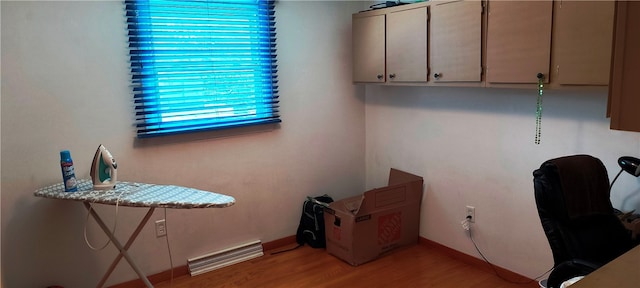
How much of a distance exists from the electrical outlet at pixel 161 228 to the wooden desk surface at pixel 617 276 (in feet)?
8.34

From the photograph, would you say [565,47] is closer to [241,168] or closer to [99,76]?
[241,168]

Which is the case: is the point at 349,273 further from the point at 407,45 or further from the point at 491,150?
the point at 407,45

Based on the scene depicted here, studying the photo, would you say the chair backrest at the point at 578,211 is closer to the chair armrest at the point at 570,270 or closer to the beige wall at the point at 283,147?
the chair armrest at the point at 570,270

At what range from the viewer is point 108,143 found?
3.02 metres

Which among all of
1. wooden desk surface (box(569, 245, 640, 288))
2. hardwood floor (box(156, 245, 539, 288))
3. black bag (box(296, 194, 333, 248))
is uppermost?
wooden desk surface (box(569, 245, 640, 288))

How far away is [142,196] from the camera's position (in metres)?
2.54

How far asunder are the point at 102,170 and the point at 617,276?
2.40 meters

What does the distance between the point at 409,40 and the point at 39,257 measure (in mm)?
2633

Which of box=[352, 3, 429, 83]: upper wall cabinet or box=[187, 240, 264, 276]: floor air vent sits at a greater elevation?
box=[352, 3, 429, 83]: upper wall cabinet

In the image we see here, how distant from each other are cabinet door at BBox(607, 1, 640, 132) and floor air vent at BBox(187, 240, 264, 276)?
2.92 meters

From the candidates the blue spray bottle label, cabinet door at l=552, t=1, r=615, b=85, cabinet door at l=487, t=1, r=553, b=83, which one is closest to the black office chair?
cabinet door at l=552, t=1, r=615, b=85

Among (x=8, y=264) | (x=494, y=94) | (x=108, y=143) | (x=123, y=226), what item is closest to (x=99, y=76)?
(x=108, y=143)

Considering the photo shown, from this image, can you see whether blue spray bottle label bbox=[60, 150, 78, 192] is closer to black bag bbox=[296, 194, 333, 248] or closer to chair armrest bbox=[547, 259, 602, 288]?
black bag bbox=[296, 194, 333, 248]

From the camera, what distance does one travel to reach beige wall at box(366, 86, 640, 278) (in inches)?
105
